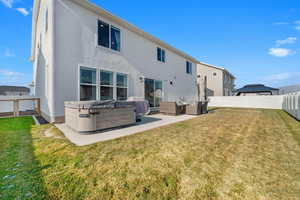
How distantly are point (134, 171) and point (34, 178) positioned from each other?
1.47m

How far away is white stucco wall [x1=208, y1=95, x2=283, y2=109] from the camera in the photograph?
45.2ft

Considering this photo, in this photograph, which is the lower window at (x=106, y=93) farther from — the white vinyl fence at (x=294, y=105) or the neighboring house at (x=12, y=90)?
the neighboring house at (x=12, y=90)

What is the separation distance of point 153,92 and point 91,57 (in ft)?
16.7

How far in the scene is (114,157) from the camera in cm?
254

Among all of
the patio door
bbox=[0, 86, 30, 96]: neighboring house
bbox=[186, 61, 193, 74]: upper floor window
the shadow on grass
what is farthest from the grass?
bbox=[0, 86, 30, 96]: neighboring house

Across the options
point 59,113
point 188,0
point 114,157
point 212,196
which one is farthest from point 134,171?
point 188,0

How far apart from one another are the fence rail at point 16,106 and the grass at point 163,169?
5637mm

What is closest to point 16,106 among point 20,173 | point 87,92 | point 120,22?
point 87,92

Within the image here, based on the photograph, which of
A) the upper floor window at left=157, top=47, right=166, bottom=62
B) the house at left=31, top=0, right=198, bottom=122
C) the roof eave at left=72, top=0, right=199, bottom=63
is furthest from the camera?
the upper floor window at left=157, top=47, right=166, bottom=62

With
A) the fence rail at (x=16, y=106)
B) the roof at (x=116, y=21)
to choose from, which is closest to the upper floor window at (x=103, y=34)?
the roof at (x=116, y=21)

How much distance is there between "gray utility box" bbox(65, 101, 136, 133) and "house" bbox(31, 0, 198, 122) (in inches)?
70.7

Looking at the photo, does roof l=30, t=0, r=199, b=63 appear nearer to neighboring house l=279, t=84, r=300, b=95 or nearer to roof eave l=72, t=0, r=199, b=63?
roof eave l=72, t=0, r=199, b=63

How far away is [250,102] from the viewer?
15.2m

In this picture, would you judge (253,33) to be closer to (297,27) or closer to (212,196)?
(297,27)
